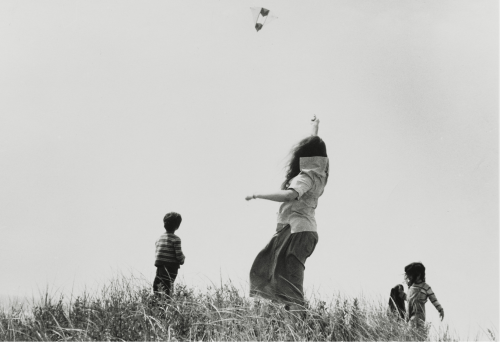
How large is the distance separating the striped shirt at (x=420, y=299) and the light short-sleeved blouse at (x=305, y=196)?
181 centimetres

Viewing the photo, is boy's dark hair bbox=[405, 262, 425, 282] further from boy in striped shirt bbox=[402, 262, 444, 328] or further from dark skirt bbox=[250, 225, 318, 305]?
dark skirt bbox=[250, 225, 318, 305]

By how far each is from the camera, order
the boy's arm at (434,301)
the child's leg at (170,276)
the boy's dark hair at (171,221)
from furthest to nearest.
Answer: the boy's dark hair at (171,221)
the child's leg at (170,276)
the boy's arm at (434,301)

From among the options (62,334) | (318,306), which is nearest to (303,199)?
(318,306)

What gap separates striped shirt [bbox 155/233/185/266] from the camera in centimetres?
693

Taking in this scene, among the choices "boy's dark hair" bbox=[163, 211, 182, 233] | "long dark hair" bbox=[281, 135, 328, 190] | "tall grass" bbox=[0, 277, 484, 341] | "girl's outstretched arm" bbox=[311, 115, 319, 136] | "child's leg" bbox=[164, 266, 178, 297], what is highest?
"girl's outstretched arm" bbox=[311, 115, 319, 136]

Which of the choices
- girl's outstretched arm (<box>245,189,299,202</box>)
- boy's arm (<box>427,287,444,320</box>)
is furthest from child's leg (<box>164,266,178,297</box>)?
boy's arm (<box>427,287,444,320</box>)

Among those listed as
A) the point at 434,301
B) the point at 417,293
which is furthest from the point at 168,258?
the point at 434,301

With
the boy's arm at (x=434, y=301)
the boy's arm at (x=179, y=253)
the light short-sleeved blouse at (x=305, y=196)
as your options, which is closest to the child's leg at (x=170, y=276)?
the boy's arm at (x=179, y=253)

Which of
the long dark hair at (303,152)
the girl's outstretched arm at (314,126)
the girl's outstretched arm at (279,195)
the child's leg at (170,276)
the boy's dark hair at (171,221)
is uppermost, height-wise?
the girl's outstretched arm at (314,126)

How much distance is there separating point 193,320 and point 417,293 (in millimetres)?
2689

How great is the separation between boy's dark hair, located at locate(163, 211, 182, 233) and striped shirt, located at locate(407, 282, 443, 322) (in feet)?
9.59

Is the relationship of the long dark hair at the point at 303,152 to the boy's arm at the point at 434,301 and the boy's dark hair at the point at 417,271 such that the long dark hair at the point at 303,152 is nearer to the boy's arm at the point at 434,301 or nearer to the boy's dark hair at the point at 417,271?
the boy's dark hair at the point at 417,271

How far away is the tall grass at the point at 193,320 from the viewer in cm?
504

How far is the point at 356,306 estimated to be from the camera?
605 cm
